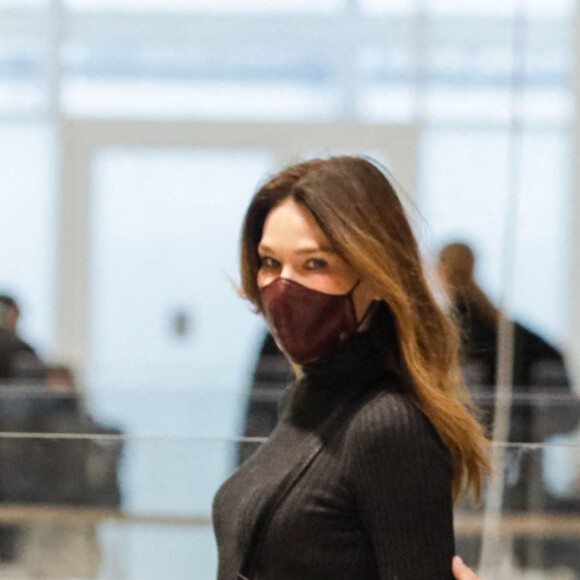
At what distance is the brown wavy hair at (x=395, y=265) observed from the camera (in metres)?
1.17

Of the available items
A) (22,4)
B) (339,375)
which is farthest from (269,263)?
(22,4)

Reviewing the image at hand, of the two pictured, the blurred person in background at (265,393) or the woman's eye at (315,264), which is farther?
the blurred person in background at (265,393)

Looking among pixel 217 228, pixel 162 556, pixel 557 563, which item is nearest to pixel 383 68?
pixel 217 228

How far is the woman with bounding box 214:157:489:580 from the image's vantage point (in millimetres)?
1098

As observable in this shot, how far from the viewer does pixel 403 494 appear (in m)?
1.08

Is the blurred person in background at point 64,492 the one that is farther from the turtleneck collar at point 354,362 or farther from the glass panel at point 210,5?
the glass panel at point 210,5

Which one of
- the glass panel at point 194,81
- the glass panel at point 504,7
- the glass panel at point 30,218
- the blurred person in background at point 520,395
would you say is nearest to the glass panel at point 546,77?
the glass panel at point 504,7

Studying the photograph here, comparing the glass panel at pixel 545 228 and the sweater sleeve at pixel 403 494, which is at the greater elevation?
the glass panel at pixel 545 228

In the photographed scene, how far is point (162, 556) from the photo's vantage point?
206cm

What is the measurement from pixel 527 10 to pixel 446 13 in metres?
0.26

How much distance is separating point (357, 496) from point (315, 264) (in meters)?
0.27

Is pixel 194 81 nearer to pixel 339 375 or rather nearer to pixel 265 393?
pixel 265 393

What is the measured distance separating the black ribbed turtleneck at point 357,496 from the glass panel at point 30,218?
251 centimetres

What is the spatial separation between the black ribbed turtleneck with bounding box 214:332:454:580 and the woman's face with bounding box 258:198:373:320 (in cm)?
6
